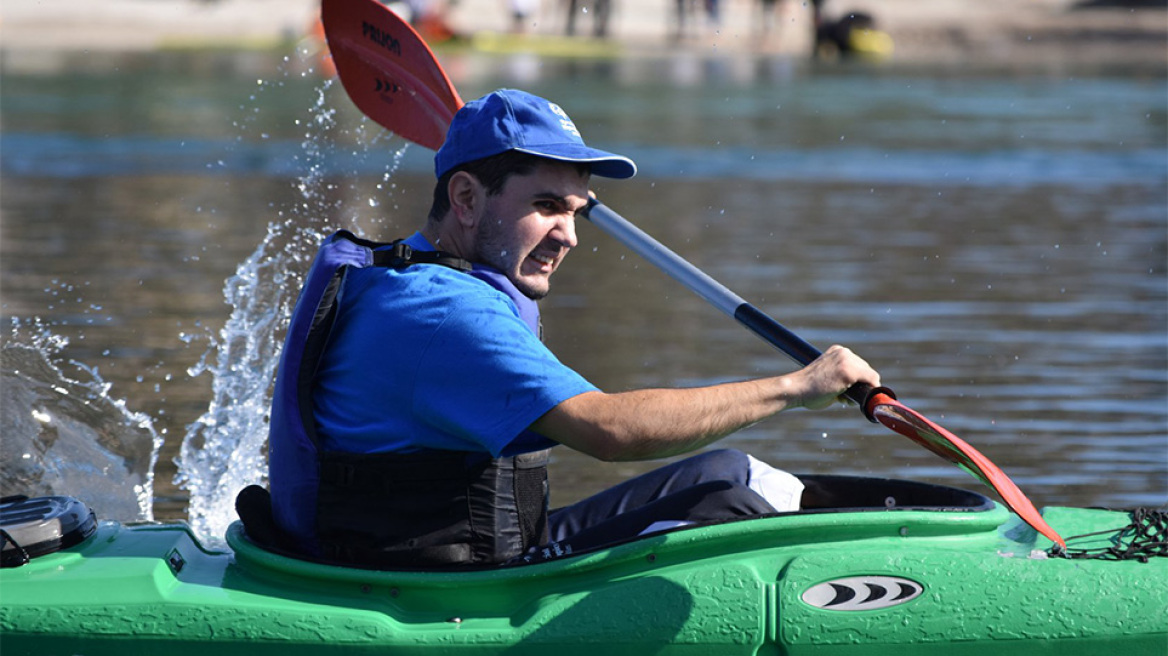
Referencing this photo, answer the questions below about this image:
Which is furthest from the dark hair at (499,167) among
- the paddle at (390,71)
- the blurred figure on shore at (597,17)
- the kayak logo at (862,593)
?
the blurred figure on shore at (597,17)

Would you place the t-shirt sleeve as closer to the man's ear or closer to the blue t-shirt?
the blue t-shirt

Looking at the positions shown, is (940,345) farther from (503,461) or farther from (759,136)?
(759,136)

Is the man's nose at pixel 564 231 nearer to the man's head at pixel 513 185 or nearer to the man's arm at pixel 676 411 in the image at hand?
the man's head at pixel 513 185

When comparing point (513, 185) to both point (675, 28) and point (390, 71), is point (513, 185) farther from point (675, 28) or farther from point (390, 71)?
point (675, 28)

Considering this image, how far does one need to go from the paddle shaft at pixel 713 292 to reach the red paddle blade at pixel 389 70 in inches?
39.2

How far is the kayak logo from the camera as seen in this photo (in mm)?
3133

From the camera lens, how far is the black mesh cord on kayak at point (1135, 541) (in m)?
3.27

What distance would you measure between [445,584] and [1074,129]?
17.1 meters

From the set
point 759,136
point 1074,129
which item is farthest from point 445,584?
point 1074,129

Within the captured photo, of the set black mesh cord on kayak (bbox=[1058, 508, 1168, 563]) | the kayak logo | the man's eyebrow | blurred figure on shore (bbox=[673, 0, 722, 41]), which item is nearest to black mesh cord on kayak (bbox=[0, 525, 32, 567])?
the man's eyebrow

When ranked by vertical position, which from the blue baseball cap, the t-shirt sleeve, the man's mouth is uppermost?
the blue baseball cap

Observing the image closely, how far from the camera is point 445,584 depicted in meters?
3.16

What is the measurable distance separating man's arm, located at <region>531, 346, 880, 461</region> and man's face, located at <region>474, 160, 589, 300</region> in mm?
355

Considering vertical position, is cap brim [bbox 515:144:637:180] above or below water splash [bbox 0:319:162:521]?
above
